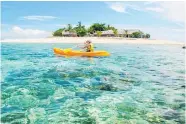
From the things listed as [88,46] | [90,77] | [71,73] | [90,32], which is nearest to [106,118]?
[90,77]

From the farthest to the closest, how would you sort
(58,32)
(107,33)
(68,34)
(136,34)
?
(58,32) < (68,34) < (136,34) < (107,33)

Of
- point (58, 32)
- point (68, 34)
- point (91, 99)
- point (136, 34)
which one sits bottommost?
point (91, 99)

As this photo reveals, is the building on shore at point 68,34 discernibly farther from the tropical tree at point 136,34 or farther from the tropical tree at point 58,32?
the tropical tree at point 136,34

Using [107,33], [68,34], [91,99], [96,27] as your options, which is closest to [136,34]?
[107,33]

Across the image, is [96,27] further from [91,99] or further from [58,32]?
[91,99]

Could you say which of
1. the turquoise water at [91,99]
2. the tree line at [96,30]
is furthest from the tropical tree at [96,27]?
the turquoise water at [91,99]

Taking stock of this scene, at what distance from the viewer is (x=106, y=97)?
10609 millimetres

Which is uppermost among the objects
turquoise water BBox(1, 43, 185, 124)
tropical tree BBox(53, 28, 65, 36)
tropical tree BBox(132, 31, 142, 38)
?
tropical tree BBox(53, 28, 65, 36)

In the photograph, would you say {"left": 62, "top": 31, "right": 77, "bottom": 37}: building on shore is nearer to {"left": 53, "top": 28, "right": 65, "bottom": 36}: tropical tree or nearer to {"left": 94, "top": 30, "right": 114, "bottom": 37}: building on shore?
{"left": 53, "top": 28, "right": 65, "bottom": 36}: tropical tree

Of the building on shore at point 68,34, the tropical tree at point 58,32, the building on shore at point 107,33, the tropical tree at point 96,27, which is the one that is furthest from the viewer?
the tropical tree at point 58,32

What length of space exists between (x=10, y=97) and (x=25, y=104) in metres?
1.08

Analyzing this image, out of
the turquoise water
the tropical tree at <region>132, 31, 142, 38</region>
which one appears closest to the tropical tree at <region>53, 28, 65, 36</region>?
the tropical tree at <region>132, 31, 142, 38</region>

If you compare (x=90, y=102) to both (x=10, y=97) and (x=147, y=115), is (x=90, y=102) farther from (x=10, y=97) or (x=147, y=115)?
(x=10, y=97)

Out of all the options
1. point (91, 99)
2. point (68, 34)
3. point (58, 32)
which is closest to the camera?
point (91, 99)
